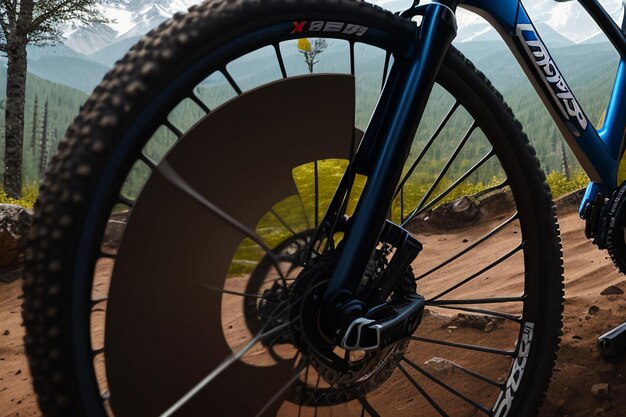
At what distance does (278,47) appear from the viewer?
1.25 m

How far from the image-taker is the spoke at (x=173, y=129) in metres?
1.08

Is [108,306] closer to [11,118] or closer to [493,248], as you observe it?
[493,248]

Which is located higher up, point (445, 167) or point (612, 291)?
point (445, 167)

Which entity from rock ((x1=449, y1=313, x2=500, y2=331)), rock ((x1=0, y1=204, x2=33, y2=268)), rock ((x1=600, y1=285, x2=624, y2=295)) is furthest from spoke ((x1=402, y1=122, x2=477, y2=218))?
rock ((x1=0, y1=204, x2=33, y2=268))

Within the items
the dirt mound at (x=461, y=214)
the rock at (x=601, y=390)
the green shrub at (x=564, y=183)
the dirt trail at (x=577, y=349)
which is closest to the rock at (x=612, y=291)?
the dirt trail at (x=577, y=349)

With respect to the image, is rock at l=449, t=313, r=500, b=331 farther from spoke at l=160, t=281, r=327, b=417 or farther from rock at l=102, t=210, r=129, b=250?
rock at l=102, t=210, r=129, b=250

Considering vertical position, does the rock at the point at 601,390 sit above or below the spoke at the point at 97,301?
below

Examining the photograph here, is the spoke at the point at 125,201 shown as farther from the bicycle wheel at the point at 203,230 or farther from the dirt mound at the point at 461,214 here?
the dirt mound at the point at 461,214

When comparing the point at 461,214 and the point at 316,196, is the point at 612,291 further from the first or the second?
the point at 461,214

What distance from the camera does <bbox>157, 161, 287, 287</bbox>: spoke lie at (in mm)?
1120

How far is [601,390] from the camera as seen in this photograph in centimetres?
220

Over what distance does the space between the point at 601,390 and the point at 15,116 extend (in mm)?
9842

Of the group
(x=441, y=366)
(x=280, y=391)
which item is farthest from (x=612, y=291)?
(x=280, y=391)

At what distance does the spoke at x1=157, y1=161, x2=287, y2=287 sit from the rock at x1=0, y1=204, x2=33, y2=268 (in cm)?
496
